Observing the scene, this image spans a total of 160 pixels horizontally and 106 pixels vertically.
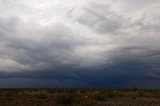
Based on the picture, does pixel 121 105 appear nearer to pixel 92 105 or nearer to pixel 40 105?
pixel 92 105

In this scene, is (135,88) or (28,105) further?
(135,88)

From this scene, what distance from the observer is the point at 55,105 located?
122 feet

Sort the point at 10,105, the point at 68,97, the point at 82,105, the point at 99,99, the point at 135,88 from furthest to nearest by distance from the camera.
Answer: the point at 135,88 → the point at 99,99 → the point at 68,97 → the point at 10,105 → the point at 82,105

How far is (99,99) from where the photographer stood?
45.1 metres

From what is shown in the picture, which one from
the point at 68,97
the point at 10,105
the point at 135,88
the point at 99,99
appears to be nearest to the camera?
the point at 10,105

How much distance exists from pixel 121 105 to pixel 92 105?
3.75 metres

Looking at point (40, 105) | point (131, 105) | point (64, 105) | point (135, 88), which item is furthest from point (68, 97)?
point (135, 88)

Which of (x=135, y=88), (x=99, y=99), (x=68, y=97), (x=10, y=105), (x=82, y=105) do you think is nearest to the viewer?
(x=82, y=105)

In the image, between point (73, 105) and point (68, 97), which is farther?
point (68, 97)

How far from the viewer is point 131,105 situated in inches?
1405

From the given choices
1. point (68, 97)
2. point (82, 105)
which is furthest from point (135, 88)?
point (82, 105)

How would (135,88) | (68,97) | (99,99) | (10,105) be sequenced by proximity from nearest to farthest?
(10,105) → (68,97) → (99,99) → (135,88)

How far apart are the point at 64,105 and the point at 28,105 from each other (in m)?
4.37

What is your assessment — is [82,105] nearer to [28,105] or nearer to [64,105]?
[64,105]
